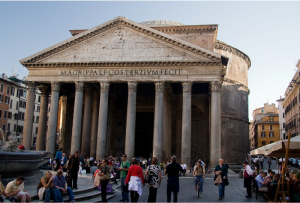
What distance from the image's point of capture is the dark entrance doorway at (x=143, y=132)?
101ft

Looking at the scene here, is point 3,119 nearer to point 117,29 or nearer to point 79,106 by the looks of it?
point 79,106

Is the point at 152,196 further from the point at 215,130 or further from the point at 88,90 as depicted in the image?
the point at 88,90

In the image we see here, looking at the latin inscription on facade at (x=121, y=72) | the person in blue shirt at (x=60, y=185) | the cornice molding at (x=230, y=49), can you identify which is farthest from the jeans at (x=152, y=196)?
the cornice molding at (x=230, y=49)

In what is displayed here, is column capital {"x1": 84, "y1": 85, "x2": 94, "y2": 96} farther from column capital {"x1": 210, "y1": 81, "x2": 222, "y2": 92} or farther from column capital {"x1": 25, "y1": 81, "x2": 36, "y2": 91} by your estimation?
column capital {"x1": 210, "y1": 81, "x2": 222, "y2": 92}

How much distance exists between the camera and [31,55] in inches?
924

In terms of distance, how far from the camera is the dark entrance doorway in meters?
30.7

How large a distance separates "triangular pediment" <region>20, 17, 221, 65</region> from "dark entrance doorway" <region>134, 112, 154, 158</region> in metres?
9.43

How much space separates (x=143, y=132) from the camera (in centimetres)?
3114

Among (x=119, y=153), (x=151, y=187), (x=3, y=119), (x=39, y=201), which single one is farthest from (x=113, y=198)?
(x=3, y=119)

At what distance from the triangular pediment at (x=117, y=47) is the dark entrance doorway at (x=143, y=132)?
9.43m

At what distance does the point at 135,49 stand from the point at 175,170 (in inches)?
628

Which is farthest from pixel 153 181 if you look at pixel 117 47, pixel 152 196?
pixel 117 47

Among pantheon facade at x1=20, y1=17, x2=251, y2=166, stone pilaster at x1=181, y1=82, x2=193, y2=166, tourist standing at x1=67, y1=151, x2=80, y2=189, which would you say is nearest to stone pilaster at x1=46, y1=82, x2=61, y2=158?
pantheon facade at x1=20, y1=17, x2=251, y2=166

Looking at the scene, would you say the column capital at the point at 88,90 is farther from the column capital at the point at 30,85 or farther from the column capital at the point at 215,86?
the column capital at the point at 215,86
